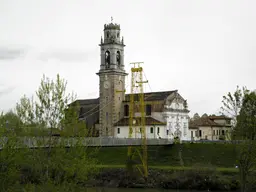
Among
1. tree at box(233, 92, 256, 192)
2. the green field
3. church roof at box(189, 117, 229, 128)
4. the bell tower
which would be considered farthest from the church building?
tree at box(233, 92, 256, 192)

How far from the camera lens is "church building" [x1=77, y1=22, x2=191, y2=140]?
3408 inches

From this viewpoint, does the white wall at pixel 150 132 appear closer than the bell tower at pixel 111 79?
Yes

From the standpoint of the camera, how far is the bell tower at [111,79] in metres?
87.1

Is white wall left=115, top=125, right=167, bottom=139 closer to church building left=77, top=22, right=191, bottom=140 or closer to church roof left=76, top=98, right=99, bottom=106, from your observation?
church building left=77, top=22, right=191, bottom=140

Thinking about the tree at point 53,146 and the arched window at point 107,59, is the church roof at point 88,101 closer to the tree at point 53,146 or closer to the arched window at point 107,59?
the arched window at point 107,59

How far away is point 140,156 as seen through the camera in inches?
2557

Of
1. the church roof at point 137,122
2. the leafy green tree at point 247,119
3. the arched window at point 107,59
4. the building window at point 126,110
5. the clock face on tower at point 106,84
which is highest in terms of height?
the arched window at point 107,59

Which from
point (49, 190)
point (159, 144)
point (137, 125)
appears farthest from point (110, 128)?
point (49, 190)

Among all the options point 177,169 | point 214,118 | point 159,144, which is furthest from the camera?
point 214,118

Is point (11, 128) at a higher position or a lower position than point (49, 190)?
higher

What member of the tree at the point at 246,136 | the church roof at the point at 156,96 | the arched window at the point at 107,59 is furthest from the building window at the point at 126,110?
the tree at the point at 246,136

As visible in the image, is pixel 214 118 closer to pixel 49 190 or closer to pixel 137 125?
pixel 137 125

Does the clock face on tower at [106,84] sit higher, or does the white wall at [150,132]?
the clock face on tower at [106,84]

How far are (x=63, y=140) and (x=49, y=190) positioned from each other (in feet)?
12.2
